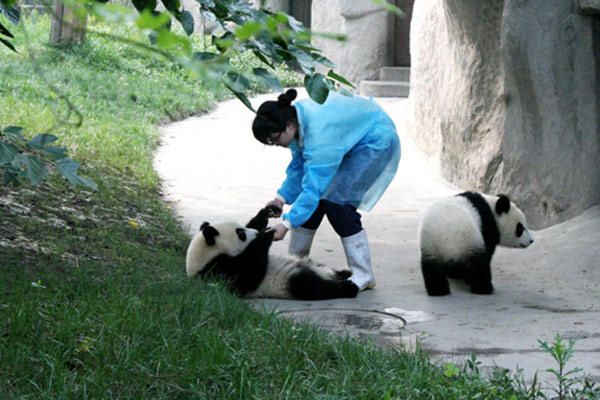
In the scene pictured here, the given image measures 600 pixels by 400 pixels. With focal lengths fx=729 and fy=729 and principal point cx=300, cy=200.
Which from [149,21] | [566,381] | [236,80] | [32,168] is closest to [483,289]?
[566,381]

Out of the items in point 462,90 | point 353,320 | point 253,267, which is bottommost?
point 353,320

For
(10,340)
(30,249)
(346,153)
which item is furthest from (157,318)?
(346,153)

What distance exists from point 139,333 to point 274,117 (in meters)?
1.83

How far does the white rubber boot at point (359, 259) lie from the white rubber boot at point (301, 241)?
35cm

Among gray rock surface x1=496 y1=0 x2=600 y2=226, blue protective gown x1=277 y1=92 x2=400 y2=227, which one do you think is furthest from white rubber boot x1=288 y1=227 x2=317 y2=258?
gray rock surface x1=496 y1=0 x2=600 y2=226

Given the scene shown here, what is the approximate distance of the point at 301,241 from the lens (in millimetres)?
5133

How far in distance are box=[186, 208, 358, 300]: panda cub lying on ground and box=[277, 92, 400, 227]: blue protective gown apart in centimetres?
29

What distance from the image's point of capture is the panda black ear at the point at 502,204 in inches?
197

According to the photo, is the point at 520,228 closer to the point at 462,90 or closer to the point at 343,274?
the point at 343,274

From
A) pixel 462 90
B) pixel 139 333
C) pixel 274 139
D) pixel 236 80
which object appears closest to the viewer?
pixel 236 80

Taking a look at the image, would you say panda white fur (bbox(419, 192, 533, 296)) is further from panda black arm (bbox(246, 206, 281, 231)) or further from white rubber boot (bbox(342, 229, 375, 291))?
panda black arm (bbox(246, 206, 281, 231))

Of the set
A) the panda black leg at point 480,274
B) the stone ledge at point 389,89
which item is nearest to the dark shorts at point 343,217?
the panda black leg at point 480,274

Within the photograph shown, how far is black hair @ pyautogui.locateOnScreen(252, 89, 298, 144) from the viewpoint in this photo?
4496 millimetres

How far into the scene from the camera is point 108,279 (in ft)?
13.1
